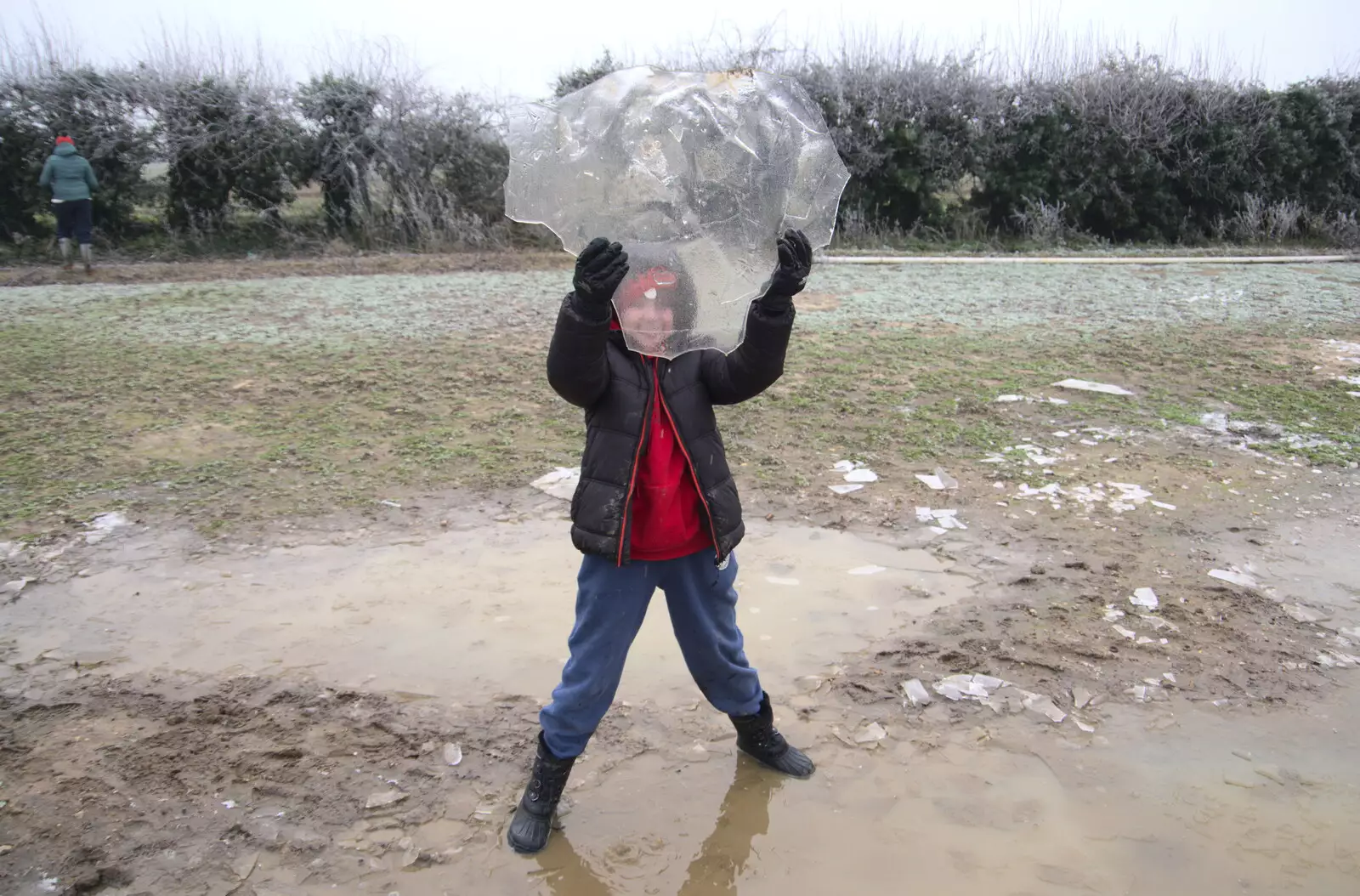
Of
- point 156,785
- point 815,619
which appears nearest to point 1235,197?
point 815,619

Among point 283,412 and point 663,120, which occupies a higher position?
point 663,120

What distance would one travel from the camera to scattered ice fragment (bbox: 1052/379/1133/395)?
22.5 feet

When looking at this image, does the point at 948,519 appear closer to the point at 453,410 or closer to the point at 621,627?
the point at 621,627

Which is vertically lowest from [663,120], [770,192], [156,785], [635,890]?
[635,890]

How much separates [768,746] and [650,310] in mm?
1381

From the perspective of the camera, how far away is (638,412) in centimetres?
271

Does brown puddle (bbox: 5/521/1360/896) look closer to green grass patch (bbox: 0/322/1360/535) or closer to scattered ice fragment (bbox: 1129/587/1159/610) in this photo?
scattered ice fragment (bbox: 1129/587/1159/610)

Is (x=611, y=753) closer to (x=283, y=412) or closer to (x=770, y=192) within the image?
(x=770, y=192)

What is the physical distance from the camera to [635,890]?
2693 millimetres

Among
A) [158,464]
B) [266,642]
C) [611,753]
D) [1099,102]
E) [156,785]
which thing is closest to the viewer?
[156,785]

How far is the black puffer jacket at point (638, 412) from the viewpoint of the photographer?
2.66 meters

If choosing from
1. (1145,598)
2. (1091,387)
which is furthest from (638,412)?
(1091,387)

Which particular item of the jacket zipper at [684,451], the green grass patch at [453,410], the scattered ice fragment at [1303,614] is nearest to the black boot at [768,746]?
the jacket zipper at [684,451]

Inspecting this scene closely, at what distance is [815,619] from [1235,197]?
14638mm
